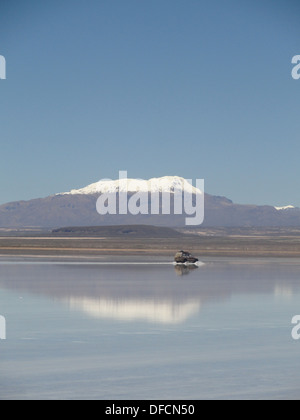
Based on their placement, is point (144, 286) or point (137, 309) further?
point (144, 286)

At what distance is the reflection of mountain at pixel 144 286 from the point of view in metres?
27.2

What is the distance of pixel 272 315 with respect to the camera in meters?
26.4

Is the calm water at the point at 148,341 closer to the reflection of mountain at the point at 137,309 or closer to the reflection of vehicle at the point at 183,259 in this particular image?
the reflection of mountain at the point at 137,309

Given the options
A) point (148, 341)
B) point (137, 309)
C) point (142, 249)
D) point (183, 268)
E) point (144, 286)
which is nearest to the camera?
point (148, 341)

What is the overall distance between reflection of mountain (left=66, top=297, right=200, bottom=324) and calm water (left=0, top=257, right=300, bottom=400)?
38 millimetres

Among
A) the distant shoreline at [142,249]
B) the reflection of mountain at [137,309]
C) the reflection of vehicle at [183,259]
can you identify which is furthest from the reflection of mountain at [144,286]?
the distant shoreline at [142,249]

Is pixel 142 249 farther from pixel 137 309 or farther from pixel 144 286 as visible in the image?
pixel 137 309

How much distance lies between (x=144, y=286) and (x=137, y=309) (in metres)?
9.10

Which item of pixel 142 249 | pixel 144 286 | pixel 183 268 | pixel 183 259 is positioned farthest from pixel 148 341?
pixel 142 249

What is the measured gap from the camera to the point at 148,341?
806 inches

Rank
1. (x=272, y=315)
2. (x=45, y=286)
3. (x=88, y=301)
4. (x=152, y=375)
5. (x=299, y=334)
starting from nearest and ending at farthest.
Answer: (x=152, y=375)
(x=299, y=334)
(x=272, y=315)
(x=88, y=301)
(x=45, y=286)
